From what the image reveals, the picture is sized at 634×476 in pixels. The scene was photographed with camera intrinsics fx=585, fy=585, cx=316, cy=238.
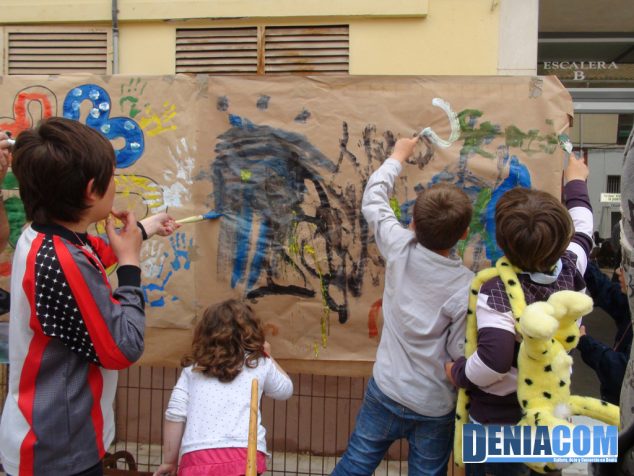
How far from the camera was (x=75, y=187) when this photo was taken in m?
1.51

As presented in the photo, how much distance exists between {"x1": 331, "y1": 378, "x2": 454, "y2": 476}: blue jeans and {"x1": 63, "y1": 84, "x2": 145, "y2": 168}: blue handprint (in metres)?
1.57

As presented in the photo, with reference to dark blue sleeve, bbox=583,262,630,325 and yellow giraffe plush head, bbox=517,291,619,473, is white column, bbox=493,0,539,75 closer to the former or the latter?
dark blue sleeve, bbox=583,262,630,325

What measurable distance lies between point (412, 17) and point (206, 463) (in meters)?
2.82

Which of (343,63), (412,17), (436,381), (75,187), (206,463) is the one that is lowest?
(206,463)

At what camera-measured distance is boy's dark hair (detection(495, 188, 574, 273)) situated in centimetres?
183

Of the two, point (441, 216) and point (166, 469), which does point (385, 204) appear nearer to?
point (441, 216)

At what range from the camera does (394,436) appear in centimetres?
221

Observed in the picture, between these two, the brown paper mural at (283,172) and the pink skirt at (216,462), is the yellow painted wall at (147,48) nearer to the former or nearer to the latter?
the brown paper mural at (283,172)

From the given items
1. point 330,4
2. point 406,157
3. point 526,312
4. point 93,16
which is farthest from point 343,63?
point 526,312

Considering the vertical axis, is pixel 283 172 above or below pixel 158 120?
below

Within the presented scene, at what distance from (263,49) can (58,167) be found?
254 cm

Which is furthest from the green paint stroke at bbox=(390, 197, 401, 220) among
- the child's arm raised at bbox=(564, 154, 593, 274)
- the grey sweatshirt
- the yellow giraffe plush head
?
the yellow giraffe plush head

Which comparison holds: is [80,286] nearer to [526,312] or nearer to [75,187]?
[75,187]

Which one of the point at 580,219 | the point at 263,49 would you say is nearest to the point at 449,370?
the point at 580,219
